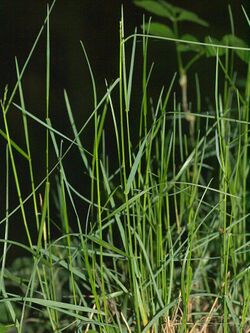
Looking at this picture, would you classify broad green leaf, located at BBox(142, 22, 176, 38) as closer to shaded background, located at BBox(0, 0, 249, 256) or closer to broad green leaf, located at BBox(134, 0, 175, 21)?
broad green leaf, located at BBox(134, 0, 175, 21)

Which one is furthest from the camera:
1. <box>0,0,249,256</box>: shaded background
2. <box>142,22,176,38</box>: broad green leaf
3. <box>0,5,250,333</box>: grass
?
<box>0,0,249,256</box>: shaded background

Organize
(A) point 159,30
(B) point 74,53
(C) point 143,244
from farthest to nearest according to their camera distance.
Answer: (B) point 74,53 → (A) point 159,30 → (C) point 143,244

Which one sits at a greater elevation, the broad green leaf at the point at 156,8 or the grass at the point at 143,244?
the broad green leaf at the point at 156,8

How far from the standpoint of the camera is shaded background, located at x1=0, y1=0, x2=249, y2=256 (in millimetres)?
1727

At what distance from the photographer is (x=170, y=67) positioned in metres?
1.85

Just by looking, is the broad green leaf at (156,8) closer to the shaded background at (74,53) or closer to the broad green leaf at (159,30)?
the broad green leaf at (159,30)

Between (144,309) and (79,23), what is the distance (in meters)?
1.10

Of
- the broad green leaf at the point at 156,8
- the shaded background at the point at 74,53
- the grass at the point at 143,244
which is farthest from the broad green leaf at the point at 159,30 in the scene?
the shaded background at the point at 74,53

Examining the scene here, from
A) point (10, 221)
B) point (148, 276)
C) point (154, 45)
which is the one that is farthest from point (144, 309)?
point (154, 45)

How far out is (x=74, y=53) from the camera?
1.81 meters

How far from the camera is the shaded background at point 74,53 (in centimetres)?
173

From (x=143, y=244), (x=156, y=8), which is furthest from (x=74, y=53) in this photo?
(x=143, y=244)

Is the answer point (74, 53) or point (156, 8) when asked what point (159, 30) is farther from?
point (74, 53)

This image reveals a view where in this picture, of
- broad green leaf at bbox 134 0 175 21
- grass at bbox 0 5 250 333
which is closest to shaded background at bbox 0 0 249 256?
broad green leaf at bbox 134 0 175 21
